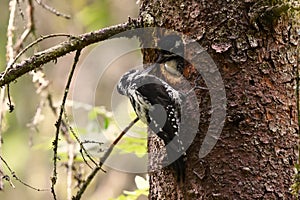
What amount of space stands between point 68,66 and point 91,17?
165 centimetres

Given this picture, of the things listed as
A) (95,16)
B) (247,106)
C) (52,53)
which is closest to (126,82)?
(52,53)

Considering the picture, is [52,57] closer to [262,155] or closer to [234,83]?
[234,83]

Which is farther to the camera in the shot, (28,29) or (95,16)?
(95,16)

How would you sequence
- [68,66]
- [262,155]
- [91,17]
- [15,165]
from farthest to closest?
1. [68,66]
2. [15,165]
3. [91,17]
4. [262,155]

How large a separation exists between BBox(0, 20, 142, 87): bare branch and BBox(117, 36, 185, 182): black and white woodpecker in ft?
0.99

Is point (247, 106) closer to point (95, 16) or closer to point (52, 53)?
point (52, 53)

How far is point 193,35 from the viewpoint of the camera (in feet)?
7.79

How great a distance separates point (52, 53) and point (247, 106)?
0.79 meters

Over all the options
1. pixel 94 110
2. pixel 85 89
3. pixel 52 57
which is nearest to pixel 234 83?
pixel 52 57

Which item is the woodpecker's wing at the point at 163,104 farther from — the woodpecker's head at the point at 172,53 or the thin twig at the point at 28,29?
the thin twig at the point at 28,29

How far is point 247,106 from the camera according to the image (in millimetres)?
2291

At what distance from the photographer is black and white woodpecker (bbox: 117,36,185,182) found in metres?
2.40

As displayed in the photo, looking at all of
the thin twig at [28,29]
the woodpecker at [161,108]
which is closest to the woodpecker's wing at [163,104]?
the woodpecker at [161,108]

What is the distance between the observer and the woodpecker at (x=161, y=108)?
2.39 m
